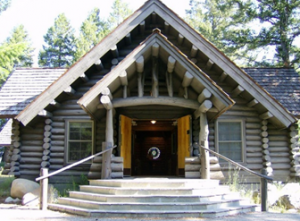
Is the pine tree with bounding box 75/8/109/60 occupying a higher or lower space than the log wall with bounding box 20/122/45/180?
higher

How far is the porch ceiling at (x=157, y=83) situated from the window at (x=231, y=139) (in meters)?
1.79

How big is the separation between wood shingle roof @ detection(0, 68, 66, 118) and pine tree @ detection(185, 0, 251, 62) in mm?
12735

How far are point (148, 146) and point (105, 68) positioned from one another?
26.0 feet

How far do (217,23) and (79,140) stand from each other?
2340cm

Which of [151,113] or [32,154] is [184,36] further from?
[32,154]

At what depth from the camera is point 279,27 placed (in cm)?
2212

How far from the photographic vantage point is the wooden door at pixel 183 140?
43.4ft

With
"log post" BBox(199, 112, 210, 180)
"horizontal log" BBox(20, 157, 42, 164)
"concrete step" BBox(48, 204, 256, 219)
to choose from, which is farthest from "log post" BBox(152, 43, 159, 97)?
"horizontal log" BBox(20, 157, 42, 164)

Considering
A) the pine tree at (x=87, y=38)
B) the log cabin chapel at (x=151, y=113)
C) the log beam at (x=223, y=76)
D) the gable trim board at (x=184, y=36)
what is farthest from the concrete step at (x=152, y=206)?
the pine tree at (x=87, y=38)

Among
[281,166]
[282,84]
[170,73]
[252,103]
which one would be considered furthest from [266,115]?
[170,73]

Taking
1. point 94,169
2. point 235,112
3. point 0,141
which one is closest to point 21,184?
point 94,169

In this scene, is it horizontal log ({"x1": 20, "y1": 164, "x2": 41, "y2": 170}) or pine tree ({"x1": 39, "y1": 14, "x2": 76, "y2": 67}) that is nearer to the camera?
horizontal log ({"x1": 20, "y1": 164, "x2": 41, "y2": 170})

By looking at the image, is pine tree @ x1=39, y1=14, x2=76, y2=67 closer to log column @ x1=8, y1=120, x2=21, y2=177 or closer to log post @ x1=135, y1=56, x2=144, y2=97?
log column @ x1=8, y1=120, x2=21, y2=177

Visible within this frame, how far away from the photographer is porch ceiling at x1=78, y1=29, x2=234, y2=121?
35.9 ft
